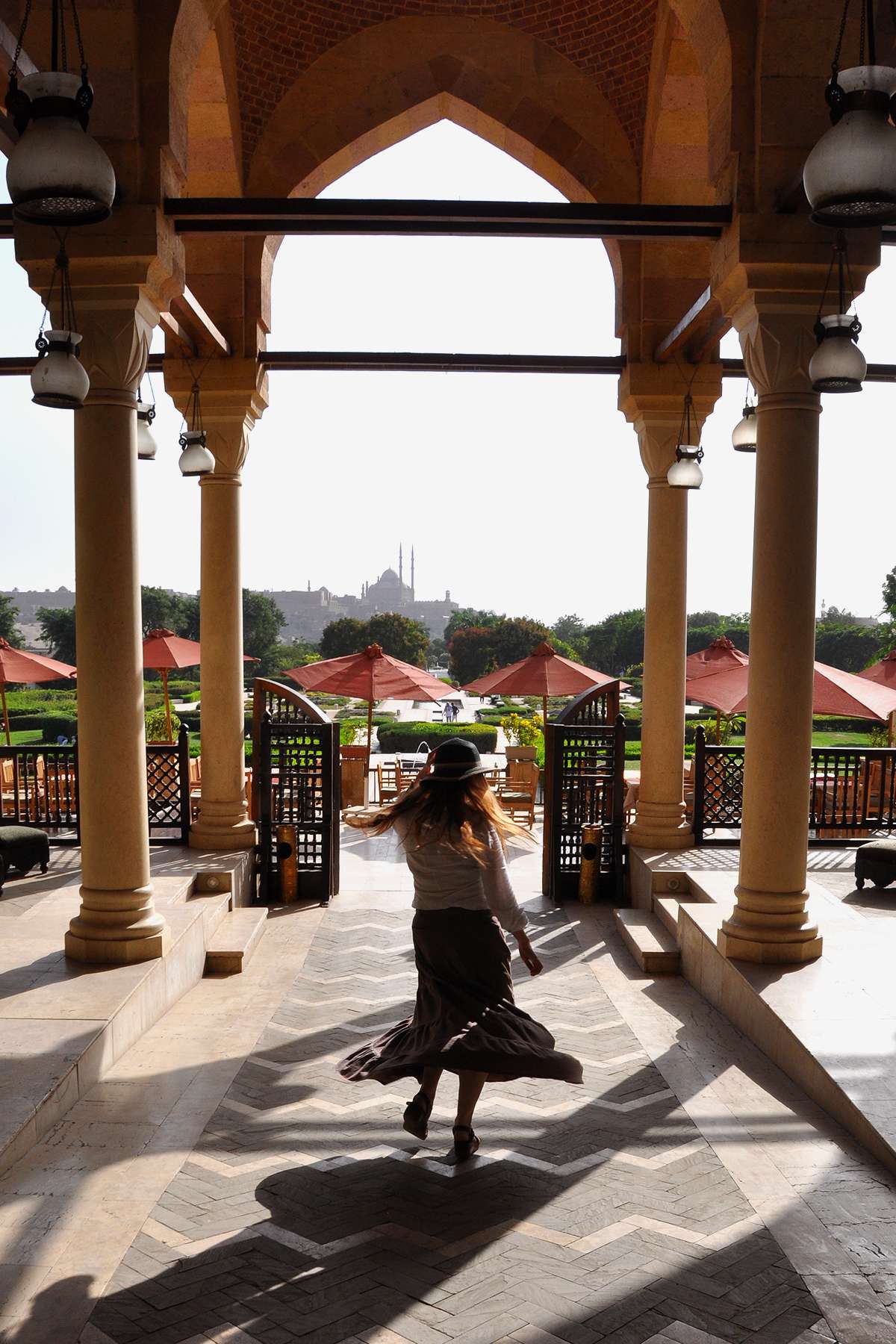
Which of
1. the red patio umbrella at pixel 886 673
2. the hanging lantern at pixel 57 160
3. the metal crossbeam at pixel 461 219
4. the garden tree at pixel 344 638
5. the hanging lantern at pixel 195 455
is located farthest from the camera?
the garden tree at pixel 344 638

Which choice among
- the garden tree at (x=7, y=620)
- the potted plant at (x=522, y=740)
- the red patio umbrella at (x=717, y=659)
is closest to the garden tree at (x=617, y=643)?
the garden tree at (x=7, y=620)

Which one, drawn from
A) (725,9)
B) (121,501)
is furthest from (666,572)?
(121,501)

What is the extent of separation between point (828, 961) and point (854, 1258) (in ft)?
9.15

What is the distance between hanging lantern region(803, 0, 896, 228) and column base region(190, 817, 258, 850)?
23.6ft

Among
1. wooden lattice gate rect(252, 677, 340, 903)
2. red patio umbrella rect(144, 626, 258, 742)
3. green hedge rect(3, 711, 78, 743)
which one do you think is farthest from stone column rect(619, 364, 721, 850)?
green hedge rect(3, 711, 78, 743)

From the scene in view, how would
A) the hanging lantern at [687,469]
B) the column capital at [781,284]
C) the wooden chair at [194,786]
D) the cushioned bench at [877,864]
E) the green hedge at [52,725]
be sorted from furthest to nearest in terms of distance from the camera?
the green hedge at [52,725]
the wooden chair at [194,786]
the hanging lantern at [687,469]
the cushioned bench at [877,864]
the column capital at [781,284]

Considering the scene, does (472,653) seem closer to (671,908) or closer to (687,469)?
(687,469)

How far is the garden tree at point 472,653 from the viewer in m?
59.6

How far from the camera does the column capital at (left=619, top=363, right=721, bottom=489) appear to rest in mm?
9375

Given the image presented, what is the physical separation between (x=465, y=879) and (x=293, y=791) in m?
5.59

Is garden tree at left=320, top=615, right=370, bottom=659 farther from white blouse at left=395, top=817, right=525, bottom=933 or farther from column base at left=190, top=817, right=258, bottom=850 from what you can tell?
white blouse at left=395, top=817, right=525, bottom=933

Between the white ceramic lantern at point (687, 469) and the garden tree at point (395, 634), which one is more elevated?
the white ceramic lantern at point (687, 469)

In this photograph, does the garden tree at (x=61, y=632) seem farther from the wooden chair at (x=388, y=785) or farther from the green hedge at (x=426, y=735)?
the wooden chair at (x=388, y=785)

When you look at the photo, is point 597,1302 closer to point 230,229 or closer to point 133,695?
point 133,695
